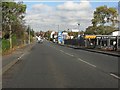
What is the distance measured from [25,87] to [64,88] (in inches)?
53.9

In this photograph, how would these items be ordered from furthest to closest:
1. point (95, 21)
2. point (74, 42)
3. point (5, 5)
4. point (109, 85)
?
point (95, 21)
point (74, 42)
point (5, 5)
point (109, 85)

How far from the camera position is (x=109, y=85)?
1231cm

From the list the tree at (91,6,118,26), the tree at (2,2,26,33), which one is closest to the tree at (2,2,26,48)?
the tree at (2,2,26,33)

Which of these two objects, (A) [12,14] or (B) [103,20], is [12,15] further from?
(B) [103,20]

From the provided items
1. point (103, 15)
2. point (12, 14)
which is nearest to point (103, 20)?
point (103, 15)

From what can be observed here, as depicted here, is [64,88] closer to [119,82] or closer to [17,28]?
[119,82]

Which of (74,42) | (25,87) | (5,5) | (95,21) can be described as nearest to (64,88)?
(25,87)

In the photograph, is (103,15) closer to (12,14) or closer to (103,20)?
(103,20)

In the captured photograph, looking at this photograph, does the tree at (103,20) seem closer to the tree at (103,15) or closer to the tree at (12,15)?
the tree at (103,15)

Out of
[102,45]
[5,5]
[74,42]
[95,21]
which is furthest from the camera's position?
[95,21]

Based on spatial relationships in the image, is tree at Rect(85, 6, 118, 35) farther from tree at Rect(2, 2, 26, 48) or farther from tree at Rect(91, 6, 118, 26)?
tree at Rect(2, 2, 26, 48)

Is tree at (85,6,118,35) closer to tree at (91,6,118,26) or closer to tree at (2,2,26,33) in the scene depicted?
tree at (91,6,118,26)

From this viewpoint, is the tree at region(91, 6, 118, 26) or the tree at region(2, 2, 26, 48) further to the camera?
the tree at region(91, 6, 118, 26)

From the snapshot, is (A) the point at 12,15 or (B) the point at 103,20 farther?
(B) the point at 103,20
